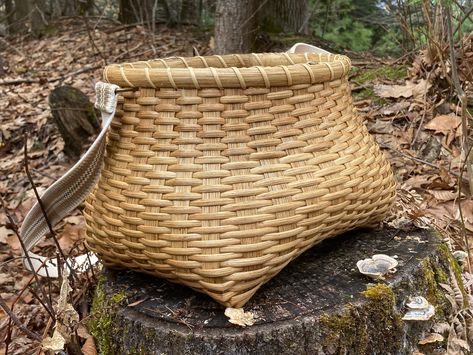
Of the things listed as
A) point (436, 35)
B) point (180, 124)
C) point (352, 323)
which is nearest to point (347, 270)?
point (352, 323)

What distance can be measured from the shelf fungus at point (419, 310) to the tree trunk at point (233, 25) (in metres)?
3.17

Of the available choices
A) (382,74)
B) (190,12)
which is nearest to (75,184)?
(382,74)

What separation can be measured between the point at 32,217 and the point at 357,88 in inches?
104

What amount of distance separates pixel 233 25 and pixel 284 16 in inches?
56.9

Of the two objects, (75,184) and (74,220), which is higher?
(75,184)

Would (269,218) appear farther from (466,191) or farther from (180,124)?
(466,191)

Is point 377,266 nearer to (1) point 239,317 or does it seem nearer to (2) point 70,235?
(1) point 239,317

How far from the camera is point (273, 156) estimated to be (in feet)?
4.17

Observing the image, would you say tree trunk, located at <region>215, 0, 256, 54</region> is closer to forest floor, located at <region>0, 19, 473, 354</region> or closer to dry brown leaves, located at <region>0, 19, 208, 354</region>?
forest floor, located at <region>0, 19, 473, 354</region>

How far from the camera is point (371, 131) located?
3.11m

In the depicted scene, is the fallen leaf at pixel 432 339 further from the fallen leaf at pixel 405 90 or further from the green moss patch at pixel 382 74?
the green moss patch at pixel 382 74

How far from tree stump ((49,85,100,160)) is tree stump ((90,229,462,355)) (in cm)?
238

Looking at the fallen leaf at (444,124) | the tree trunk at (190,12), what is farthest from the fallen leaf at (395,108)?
the tree trunk at (190,12)

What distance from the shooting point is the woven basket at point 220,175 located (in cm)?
120
